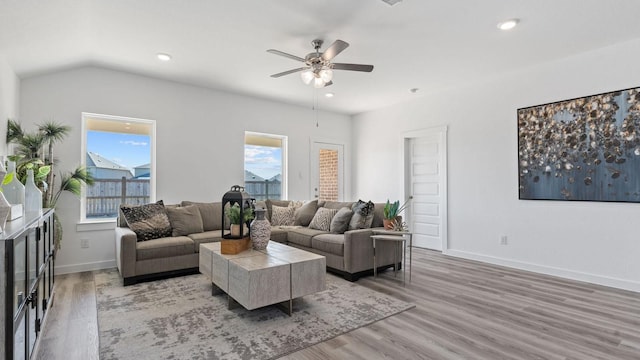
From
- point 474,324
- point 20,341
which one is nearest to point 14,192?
point 20,341

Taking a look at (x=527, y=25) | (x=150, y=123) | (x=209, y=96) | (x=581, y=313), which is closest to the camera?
(x=581, y=313)

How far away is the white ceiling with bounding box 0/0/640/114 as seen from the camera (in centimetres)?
280

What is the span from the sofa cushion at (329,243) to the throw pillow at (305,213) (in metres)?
0.80

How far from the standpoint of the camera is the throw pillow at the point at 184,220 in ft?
14.1

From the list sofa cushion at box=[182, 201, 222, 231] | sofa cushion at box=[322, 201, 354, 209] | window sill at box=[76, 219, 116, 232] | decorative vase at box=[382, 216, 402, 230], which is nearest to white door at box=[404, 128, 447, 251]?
decorative vase at box=[382, 216, 402, 230]

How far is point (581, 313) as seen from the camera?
2.90 m

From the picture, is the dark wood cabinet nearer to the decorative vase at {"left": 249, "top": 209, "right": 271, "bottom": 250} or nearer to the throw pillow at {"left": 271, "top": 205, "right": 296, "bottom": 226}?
the decorative vase at {"left": 249, "top": 209, "right": 271, "bottom": 250}

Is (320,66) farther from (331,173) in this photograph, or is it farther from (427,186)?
(331,173)

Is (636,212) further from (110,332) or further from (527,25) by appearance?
(110,332)

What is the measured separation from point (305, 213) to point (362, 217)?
1.26 meters

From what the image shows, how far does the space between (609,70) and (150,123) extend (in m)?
6.02

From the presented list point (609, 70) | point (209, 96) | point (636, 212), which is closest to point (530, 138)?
point (609, 70)

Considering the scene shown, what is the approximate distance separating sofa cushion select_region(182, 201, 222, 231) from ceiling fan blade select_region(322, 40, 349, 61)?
279cm

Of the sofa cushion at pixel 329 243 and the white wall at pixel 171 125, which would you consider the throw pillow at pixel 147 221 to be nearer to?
the white wall at pixel 171 125
